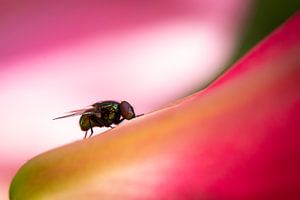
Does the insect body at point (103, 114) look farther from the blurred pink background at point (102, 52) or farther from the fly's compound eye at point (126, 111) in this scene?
the blurred pink background at point (102, 52)

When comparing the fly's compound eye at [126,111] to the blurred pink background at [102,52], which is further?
the blurred pink background at [102,52]

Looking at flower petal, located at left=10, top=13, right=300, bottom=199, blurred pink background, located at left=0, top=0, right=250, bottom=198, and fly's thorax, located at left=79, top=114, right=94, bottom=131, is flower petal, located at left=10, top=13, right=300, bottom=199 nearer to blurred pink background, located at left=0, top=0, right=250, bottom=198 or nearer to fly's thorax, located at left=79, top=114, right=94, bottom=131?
fly's thorax, located at left=79, top=114, right=94, bottom=131

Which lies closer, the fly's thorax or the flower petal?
the flower petal

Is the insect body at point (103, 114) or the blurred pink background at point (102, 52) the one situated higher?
the blurred pink background at point (102, 52)

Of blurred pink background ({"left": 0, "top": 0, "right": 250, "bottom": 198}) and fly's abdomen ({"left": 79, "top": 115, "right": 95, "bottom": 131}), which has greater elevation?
blurred pink background ({"left": 0, "top": 0, "right": 250, "bottom": 198})

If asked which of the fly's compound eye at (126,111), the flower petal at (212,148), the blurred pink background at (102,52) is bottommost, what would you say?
the flower petal at (212,148)

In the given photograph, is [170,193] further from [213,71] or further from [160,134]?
[213,71]

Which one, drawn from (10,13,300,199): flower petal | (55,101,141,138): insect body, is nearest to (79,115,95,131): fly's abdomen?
(55,101,141,138): insect body

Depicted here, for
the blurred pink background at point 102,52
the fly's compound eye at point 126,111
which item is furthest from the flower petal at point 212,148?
the blurred pink background at point 102,52
